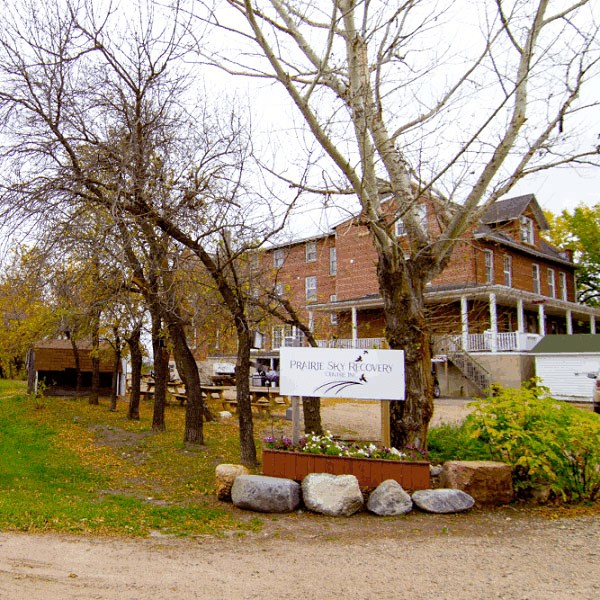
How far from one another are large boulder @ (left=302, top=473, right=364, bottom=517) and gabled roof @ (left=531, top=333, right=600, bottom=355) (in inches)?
800

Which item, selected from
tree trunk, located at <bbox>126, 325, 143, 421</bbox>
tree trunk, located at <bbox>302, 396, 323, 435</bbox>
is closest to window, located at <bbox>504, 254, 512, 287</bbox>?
tree trunk, located at <bbox>126, 325, 143, 421</bbox>

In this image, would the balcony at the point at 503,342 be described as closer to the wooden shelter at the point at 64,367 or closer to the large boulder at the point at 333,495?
the wooden shelter at the point at 64,367

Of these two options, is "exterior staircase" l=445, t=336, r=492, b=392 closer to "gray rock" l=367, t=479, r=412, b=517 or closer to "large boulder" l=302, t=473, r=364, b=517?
"gray rock" l=367, t=479, r=412, b=517

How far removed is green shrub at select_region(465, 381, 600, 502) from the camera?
7387 mm

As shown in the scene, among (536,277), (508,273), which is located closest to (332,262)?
(508,273)

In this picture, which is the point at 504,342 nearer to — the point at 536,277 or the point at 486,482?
the point at 536,277

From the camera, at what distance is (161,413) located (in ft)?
45.8

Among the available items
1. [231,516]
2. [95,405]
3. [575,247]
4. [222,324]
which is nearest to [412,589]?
[231,516]

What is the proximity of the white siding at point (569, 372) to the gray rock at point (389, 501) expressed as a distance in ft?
64.5

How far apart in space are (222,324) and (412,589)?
31.4 feet

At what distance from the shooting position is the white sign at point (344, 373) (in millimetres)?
8461

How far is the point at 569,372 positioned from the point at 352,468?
20.6 meters

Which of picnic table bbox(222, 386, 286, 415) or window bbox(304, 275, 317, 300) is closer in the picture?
picnic table bbox(222, 386, 286, 415)

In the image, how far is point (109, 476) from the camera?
9.60 m
